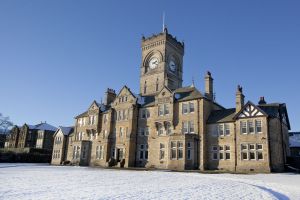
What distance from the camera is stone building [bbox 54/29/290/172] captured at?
1531 inches

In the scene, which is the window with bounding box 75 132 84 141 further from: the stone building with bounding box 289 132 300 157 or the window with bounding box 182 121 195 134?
the stone building with bounding box 289 132 300 157

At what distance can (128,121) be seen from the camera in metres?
52.0

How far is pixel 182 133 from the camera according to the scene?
4519cm

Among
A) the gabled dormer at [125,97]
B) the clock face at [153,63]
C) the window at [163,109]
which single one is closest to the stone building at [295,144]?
the window at [163,109]

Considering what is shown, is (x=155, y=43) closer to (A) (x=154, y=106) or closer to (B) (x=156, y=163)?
(A) (x=154, y=106)

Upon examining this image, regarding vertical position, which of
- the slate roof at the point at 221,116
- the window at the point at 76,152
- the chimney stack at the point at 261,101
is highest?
the chimney stack at the point at 261,101

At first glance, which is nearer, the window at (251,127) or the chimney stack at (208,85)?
the window at (251,127)

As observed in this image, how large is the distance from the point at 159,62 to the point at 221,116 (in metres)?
28.1

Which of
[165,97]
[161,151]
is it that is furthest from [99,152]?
[165,97]

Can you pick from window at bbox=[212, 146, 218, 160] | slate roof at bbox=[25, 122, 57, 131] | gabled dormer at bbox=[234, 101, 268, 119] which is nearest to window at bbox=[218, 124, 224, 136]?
window at bbox=[212, 146, 218, 160]

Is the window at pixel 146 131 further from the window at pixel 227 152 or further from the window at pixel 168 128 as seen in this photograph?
the window at pixel 227 152

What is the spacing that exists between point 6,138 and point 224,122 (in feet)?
287

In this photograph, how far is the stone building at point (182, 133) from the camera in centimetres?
3888

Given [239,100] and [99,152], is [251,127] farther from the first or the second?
[99,152]
